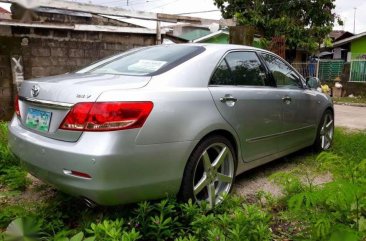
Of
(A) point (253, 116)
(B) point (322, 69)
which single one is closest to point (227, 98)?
(A) point (253, 116)

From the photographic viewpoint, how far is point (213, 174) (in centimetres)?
310

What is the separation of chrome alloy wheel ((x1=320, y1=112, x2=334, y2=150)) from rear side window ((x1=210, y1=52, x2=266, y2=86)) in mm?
1689

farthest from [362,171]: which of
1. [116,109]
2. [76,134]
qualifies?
[76,134]

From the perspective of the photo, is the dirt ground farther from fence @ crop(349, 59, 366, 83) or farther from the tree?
the tree

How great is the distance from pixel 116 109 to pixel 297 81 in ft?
9.28

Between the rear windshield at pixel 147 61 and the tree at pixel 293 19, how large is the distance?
17.1 m

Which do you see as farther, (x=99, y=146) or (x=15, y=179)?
(x=15, y=179)

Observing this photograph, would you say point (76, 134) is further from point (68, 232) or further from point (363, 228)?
point (363, 228)

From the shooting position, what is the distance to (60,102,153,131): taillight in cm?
237

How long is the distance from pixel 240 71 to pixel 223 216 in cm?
161

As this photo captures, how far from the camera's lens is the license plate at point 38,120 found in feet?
8.67

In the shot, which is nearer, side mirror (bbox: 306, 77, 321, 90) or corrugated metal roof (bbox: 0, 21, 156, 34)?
side mirror (bbox: 306, 77, 321, 90)

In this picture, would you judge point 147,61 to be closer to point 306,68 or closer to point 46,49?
point 46,49

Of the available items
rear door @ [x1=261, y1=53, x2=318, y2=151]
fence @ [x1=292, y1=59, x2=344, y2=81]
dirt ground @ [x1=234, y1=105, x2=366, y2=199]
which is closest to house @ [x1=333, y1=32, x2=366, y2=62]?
fence @ [x1=292, y1=59, x2=344, y2=81]
